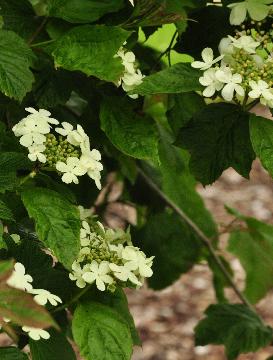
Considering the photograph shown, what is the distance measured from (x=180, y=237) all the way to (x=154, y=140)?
2.85 ft

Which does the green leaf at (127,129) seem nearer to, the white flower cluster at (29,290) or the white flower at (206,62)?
the white flower at (206,62)

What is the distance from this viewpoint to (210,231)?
212 centimetres

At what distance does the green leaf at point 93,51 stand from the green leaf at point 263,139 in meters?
0.20

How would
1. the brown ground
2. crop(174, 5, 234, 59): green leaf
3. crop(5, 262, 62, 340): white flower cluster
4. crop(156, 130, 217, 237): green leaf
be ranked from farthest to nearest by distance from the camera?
the brown ground
crop(156, 130, 217, 237): green leaf
crop(174, 5, 234, 59): green leaf
crop(5, 262, 62, 340): white flower cluster

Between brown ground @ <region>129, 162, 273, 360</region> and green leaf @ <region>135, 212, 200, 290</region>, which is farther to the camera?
brown ground @ <region>129, 162, 273, 360</region>

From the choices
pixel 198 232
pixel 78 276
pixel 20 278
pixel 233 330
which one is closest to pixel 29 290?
pixel 20 278

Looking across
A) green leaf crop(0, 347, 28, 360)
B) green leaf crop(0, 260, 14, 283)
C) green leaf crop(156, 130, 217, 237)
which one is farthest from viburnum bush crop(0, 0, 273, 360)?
green leaf crop(156, 130, 217, 237)

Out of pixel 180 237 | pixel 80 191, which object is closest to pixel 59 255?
pixel 80 191

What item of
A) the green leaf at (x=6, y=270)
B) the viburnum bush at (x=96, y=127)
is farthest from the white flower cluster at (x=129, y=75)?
the green leaf at (x=6, y=270)

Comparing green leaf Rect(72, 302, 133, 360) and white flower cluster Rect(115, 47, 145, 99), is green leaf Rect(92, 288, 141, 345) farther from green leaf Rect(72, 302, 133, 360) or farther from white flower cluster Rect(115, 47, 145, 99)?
white flower cluster Rect(115, 47, 145, 99)

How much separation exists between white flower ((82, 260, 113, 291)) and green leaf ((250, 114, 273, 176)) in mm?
255

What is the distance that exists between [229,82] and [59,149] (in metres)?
0.24

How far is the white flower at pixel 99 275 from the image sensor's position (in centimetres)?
109

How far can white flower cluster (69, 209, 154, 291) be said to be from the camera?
1.10 m
